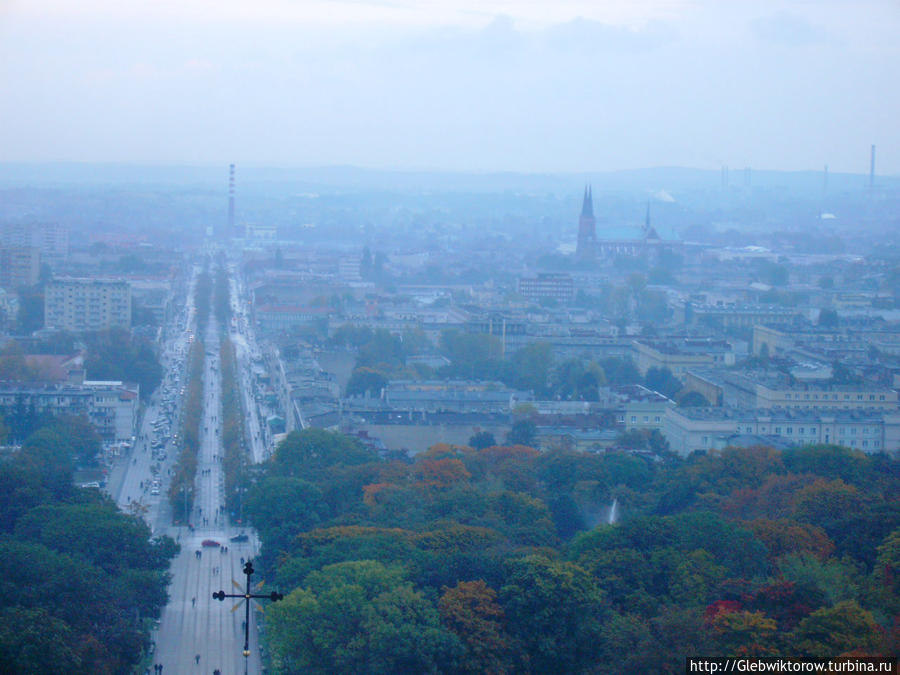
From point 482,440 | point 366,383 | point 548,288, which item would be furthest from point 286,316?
point 482,440

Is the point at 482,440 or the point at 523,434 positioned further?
the point at 523,434

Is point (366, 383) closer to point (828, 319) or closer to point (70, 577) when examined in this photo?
point (70, 577)

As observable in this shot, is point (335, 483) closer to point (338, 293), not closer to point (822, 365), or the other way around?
point (822, 365)

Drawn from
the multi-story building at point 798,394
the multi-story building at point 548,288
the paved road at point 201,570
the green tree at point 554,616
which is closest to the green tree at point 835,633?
the green tree at point 554,616

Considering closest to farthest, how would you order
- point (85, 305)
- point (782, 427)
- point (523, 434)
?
point (523, 434) → point (782, 427) → point (85, 305)

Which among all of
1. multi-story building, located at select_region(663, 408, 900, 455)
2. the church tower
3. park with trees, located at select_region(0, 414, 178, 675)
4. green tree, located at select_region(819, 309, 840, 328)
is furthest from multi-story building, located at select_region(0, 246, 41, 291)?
park with trees, located at select_region(0, 414, 178, 675)

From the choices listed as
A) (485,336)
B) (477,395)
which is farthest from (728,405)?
(485,336)

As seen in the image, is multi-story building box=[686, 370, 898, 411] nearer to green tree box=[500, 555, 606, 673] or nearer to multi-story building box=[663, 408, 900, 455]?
multi-story building box=[663, 408, 900, 455]
